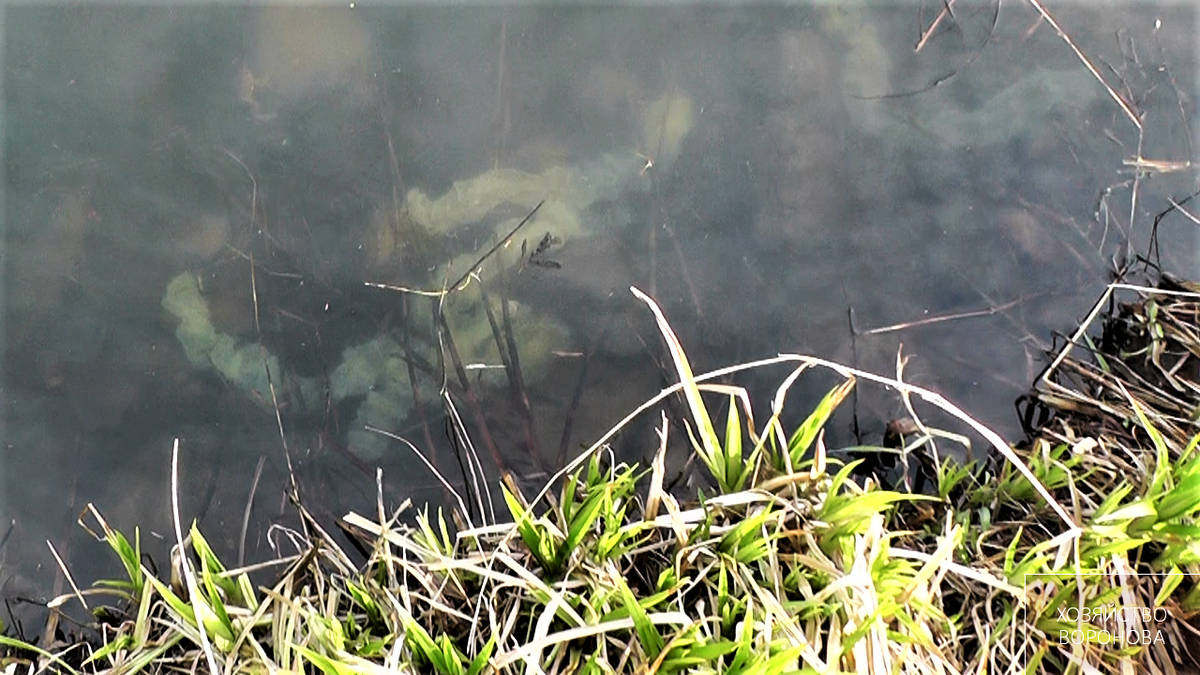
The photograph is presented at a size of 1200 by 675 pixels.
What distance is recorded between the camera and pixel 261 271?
969 mm

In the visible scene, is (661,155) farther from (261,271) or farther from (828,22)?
(261,271)

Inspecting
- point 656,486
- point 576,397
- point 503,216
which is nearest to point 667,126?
point 503,216

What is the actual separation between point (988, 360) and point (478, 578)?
695 mm

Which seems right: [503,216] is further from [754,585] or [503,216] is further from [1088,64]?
[1088,64]

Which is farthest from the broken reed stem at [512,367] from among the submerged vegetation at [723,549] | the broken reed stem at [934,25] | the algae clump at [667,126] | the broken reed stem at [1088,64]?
the broken reed stem at [1088,64]

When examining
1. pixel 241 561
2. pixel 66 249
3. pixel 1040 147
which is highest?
pixel 66 249

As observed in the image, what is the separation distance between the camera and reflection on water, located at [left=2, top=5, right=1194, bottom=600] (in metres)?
0.95

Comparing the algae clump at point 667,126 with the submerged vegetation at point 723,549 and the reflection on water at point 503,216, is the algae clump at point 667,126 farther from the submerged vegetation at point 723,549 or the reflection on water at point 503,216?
the submerged vegetation at point 723,549

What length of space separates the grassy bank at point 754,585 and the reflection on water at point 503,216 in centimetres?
20

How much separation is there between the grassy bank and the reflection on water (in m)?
0.20

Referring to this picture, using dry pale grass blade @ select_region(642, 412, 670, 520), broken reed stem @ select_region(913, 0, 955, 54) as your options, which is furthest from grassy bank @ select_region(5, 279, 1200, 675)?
broken reed stem @ select_region(913, 0, 955, 54)

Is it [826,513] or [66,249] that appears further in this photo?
[66,249]

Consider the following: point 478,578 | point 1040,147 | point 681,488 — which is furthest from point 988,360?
point 478,578

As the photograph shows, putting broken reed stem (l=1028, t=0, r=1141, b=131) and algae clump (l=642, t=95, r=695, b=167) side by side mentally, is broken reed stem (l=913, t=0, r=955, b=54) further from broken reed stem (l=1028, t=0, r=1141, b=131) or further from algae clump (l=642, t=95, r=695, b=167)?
algae clump (l=642, t=95, r=695, b=167)
